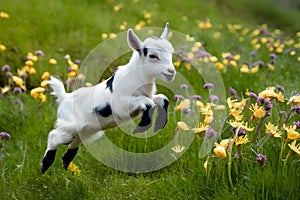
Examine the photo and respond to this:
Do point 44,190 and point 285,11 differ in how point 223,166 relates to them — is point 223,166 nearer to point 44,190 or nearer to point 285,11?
point 44,190

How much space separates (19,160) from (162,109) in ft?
5.92

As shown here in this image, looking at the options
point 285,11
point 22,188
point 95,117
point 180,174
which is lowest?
point 285,11

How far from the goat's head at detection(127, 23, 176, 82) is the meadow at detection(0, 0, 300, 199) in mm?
440

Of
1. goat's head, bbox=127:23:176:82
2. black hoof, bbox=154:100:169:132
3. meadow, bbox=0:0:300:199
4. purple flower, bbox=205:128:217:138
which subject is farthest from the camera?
purple flower, bbox=205:128:217:138

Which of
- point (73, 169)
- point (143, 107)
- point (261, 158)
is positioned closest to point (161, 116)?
point (143, 107)

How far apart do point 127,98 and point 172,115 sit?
1.98 metres

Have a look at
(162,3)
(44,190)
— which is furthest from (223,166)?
(162,3)

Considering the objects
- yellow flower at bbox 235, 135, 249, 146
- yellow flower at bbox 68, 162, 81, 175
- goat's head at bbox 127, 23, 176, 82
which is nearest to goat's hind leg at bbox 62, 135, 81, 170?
yellow flower at bbox 68, 162, 81, 175

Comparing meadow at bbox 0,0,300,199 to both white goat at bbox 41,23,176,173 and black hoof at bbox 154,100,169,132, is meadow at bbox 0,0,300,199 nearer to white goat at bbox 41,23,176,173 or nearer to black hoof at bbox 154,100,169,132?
black hoof at bbox 154,100,169,132

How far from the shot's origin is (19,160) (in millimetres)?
3562

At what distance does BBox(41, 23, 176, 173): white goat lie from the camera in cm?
199

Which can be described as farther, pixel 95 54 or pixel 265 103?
pixel 95 54

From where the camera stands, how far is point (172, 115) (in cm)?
397

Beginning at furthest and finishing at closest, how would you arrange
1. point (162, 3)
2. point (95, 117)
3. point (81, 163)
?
point (162, 3) → point (81, 163) → point (95, 117)
